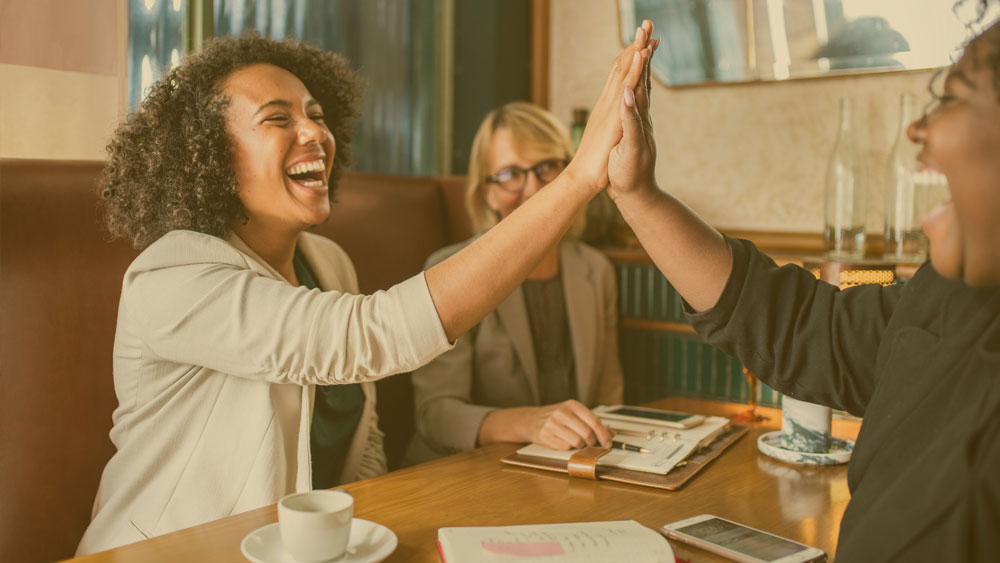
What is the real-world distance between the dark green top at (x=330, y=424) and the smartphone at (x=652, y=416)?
0.51 m

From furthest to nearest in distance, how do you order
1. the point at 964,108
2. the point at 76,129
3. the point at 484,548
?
the point at 76,129 → the point at 484,548 → the point at 964,108

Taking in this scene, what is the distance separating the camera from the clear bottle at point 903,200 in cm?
215

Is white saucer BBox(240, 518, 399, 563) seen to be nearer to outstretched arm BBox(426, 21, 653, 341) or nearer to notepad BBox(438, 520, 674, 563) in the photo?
notepad BBox(438, 520, 674, 563)

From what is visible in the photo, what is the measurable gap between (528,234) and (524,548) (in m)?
0.47

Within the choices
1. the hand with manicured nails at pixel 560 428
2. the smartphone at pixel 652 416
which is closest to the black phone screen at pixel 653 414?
the smartphone at pixel 652 416

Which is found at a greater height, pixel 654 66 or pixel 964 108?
pixel 654 66

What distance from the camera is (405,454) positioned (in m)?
2.04

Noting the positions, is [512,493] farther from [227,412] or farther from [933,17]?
[933,17]

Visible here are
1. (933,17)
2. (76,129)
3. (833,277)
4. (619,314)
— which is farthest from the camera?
(619,314)

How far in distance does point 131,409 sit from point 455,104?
6.43 feet

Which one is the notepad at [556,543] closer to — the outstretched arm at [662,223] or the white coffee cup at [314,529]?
the white coffee cup at [314,529]

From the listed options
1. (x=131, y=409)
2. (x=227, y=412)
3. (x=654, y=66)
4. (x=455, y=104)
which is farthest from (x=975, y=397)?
(x=455, y=104)

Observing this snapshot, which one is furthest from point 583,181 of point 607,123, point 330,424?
point 330,424

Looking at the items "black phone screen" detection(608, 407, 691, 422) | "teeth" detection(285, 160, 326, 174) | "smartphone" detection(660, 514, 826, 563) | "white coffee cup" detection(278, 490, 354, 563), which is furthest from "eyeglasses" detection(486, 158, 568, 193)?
"white coffee cup" detection(278, 490, 354, 563)
